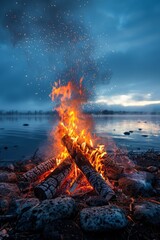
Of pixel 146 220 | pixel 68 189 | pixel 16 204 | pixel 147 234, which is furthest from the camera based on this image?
pixel 68 189

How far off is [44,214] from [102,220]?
1526 mm

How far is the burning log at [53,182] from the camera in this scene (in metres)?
7.33

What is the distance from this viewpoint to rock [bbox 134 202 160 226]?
5769 millimetres

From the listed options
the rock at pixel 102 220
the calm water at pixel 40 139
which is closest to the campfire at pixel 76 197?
the rock at pixel 102 220

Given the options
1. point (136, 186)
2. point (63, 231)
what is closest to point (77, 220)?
point (63, 231)

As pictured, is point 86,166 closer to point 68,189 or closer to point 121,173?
point 68,189

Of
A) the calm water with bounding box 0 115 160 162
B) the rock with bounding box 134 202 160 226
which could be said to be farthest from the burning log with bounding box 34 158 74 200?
the calm water with bounding box 0 115 160 162

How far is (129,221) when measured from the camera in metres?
5.93

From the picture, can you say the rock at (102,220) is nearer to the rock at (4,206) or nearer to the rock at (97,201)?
the rock at (97,201)

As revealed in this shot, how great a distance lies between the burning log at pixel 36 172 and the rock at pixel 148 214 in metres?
4.48

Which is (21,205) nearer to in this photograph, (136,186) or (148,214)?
(148,214)

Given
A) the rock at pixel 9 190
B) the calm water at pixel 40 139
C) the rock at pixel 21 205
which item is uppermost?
the rock at pixel 21 205

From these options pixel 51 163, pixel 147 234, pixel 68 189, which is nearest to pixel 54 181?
pixel 68 189

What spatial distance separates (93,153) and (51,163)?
6.53 ft
